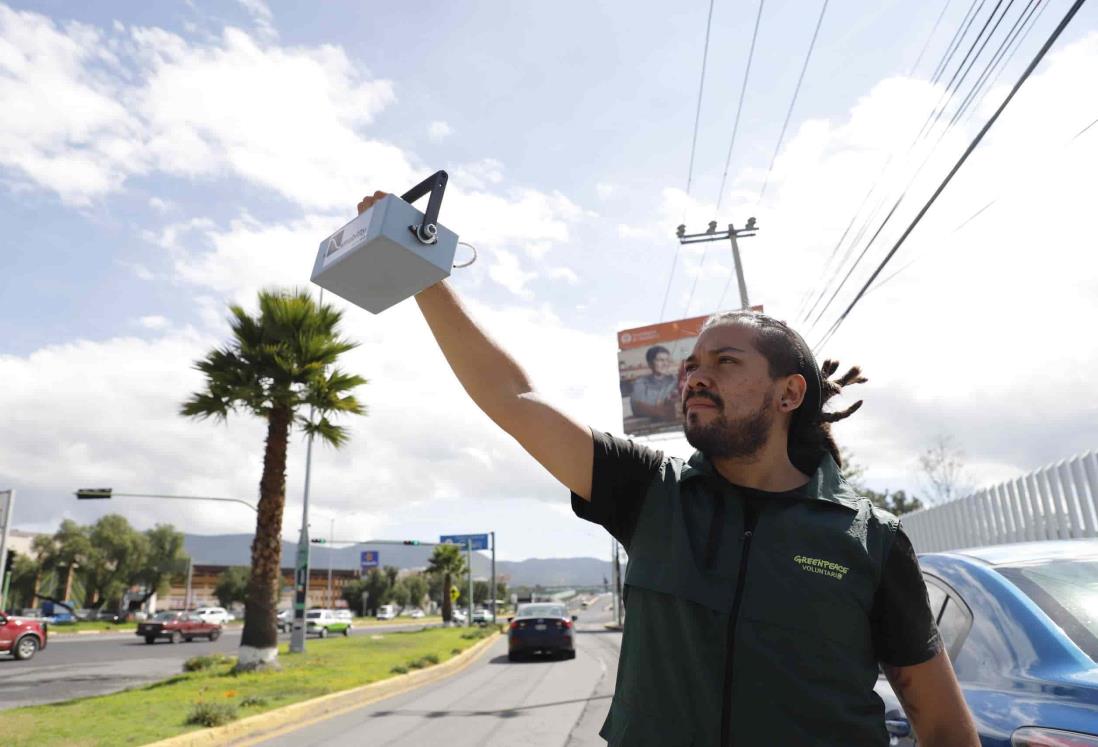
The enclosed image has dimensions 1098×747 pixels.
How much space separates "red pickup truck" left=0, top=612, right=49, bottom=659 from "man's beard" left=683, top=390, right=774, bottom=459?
76.8 ft

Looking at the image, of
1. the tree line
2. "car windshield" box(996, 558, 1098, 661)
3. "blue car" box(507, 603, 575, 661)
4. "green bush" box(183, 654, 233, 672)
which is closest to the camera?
"car windshield" box(996, 558, 1098, 661)

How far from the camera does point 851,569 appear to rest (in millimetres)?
1553

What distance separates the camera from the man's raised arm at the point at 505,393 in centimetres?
165

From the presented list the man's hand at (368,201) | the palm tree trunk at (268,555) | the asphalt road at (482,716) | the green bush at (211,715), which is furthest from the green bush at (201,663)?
the man's hand at (368,201)

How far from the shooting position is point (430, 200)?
1.91 m

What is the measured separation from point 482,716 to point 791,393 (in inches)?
338

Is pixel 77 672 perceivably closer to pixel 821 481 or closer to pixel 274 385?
pixel 274 385

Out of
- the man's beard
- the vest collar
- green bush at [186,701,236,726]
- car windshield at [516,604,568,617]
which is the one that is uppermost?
the man's beard

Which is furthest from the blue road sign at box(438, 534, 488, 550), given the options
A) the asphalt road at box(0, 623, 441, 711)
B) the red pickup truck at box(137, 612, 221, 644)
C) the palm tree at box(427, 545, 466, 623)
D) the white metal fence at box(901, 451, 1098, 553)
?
the white metal fence at box(901, 451, 1098, 553)

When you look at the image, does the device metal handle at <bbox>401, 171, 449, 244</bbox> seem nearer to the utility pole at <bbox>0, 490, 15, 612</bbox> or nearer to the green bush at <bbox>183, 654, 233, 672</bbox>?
the green bush at <bbox>183, 654, 233, 672</bbox>

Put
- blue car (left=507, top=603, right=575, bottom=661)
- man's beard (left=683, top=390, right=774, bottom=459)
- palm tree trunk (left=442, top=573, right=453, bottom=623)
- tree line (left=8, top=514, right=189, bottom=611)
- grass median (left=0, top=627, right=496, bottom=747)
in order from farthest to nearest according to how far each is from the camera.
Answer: tree line (left=8, top=514, right=189, bottom=611) < palm tree trunk (left=442, top=573, right=453, bottom=623) < blue car (left=507, top=603, right=575, bottom=661) < grass median (left=0, top=627, right=496, bottom=747) < man's beard (left=683, top=390, right=774, bottom=459)

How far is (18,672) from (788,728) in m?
19.6

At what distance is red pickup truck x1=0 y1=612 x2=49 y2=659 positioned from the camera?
62.7 feet

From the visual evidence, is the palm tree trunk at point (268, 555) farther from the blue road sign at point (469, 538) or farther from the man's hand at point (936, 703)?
the blue road sign at point (469, 538)
